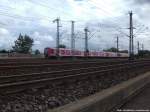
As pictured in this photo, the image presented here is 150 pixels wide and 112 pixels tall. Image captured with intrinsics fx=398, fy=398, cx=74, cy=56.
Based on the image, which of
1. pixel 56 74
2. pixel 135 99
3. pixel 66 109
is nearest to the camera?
pixel 66 109

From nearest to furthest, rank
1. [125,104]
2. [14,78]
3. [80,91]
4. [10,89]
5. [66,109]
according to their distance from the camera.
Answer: [66,109] < [10,89] < [125,104] < [80,91] < [14,78]

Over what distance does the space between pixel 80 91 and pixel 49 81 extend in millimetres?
1362

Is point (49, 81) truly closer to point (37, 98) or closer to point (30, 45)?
point (37, 98)

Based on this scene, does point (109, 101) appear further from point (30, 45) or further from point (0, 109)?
point (30, 45)

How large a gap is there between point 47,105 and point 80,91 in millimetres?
4646

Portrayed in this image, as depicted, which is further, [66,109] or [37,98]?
[37,98]

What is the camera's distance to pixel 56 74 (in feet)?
74.3

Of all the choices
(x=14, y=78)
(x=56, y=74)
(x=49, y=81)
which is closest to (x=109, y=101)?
(x=49, y=81)

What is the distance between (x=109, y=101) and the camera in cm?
1235

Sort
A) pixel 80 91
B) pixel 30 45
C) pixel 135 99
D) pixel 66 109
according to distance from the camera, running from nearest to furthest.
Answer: pixel 66 109, pixel 135 99, pixel 80 91, pixel 30 45

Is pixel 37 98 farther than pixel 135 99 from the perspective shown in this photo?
No

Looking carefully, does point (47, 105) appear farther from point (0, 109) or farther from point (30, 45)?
point (30, 45)

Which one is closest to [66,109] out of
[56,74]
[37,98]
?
[37,98]

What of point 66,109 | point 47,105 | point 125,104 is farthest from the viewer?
point 125,104
